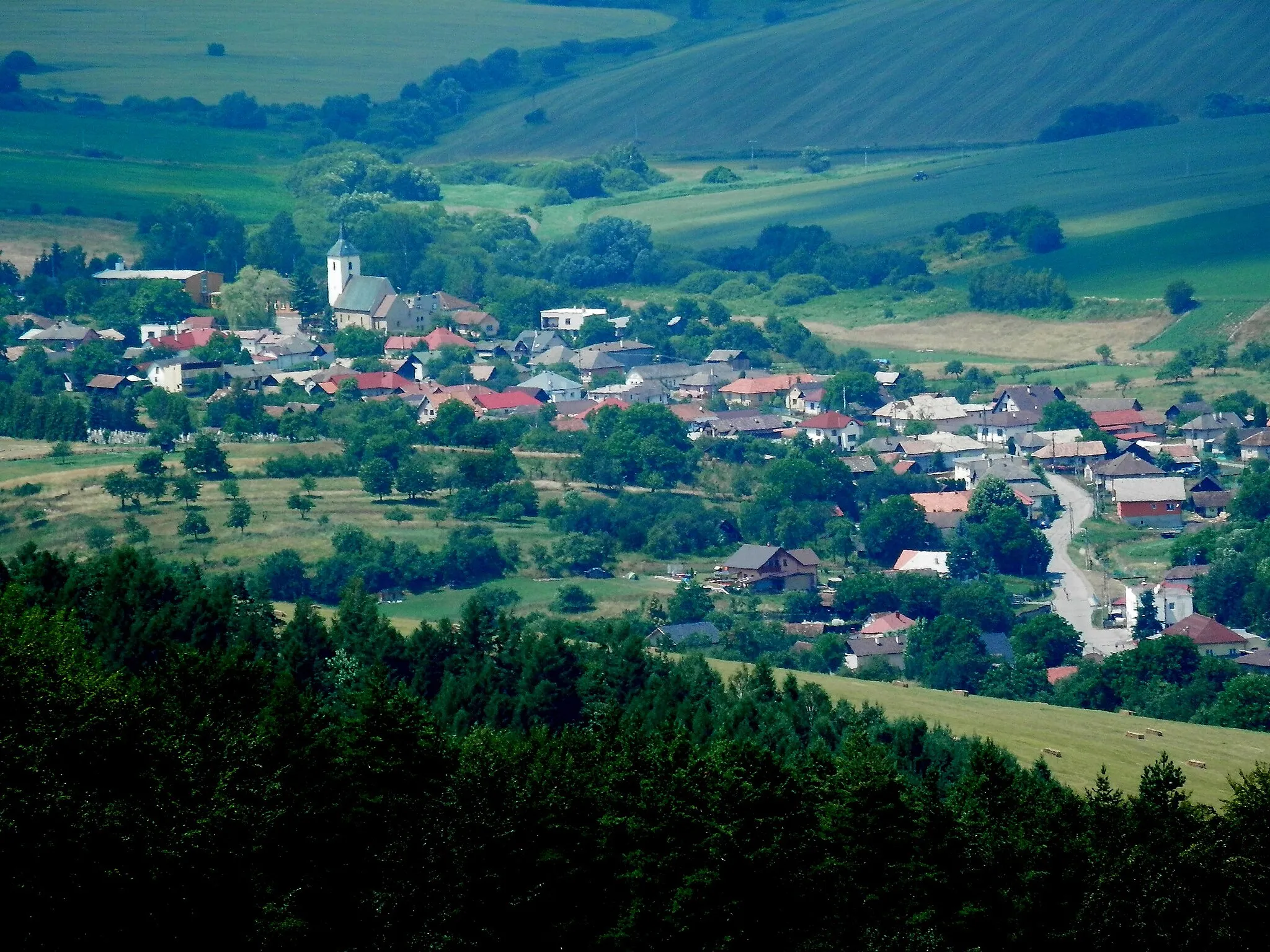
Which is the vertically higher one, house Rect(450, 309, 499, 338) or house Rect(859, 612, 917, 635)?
house Rect(450, 309, 499, 338)

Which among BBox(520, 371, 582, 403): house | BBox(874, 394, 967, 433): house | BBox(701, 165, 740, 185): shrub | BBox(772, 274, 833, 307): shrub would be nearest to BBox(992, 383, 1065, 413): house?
BBox(874, 394, 967, 433): house

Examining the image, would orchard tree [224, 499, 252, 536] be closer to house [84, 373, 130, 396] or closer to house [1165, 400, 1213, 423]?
house [84, 373, 130, 396]

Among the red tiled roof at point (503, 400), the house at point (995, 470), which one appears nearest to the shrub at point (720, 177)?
the red tiled roof at point (503, 400)

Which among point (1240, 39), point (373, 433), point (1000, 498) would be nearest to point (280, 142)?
point (1240, 39)

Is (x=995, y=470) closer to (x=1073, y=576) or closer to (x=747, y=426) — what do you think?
(x=1073, y=576)

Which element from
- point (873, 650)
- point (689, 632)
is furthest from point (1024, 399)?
point (689, 632)
